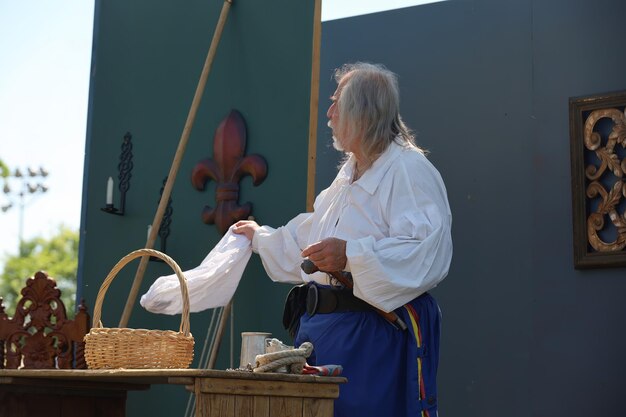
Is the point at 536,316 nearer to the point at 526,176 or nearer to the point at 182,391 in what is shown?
the point at 526,176

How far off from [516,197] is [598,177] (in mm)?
331

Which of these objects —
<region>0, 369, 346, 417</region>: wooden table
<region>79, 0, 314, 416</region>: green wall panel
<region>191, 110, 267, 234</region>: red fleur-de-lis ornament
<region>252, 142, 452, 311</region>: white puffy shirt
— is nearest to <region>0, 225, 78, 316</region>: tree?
<region>79, 0, 314, 416</region>: green wall panel

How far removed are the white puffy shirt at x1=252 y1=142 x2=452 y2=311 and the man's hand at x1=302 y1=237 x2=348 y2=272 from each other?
0.08ft

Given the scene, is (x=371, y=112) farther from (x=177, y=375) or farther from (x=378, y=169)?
(x=177, y=375)

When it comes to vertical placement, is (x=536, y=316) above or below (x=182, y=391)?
above

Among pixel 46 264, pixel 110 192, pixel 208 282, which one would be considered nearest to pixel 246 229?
pixel 208 282

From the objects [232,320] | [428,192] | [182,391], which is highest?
[428,192]

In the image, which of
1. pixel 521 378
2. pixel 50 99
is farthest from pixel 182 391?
pixel 50 99

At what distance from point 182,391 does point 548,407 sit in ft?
4.87

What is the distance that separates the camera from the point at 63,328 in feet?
13.8

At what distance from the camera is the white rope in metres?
2.49

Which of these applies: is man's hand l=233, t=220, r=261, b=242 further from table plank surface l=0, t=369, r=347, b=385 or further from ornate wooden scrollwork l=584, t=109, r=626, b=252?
ornate wooden scrollwork l=584, t=109, r=626, b=252

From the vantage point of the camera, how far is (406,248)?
2.83m

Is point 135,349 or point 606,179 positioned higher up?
point 606,179
